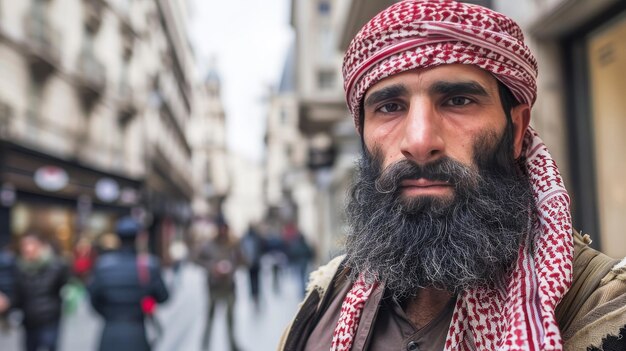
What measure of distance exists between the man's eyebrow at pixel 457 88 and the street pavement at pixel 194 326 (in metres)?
6.91

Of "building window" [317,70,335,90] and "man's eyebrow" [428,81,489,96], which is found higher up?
"building window" [317,70,335,90]

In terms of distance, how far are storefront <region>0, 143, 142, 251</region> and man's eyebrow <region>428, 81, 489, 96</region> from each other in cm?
1216

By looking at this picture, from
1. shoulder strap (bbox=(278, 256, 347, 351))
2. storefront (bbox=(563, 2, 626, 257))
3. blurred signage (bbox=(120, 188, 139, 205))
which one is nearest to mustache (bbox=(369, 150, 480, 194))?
shoulder strap (bbox=(278, 256, 347, 351))

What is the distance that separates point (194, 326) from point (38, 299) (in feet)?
14.6

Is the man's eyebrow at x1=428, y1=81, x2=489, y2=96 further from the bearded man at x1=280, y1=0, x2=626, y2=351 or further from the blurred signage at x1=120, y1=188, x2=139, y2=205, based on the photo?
the blurred signage at x1=120, y1=188, x2=139, y2=205

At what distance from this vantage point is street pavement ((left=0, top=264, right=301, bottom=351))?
862 cm

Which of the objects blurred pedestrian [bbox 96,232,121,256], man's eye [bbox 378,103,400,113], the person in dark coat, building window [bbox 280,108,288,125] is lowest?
the person in dark coat

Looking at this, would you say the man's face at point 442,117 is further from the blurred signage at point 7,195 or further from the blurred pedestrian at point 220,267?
the blurred signage at point 7,195

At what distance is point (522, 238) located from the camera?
1.37 meters

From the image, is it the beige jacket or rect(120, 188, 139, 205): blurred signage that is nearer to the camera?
the beige jacket

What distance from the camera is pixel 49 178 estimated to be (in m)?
14.3

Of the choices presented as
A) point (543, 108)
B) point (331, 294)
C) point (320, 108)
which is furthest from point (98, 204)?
point (331, 294)

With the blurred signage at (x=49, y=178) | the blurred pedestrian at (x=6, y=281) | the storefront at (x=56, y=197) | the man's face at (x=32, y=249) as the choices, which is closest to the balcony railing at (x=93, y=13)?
the storefront at (x=56, y=197)

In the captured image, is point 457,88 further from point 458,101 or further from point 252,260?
point 252,260
